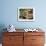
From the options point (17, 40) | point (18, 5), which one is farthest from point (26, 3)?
point (17, 40)

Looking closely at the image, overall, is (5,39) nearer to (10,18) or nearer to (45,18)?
(10,18)

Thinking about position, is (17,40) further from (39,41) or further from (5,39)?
(39,41)

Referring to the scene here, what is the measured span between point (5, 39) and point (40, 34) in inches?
39.4

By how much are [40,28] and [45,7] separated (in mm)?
695

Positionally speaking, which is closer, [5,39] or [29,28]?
[5,39]

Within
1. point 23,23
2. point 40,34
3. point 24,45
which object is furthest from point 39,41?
point 23,23

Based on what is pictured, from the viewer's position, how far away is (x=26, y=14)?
4227mm

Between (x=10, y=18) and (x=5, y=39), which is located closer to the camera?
(x=5, y=39)

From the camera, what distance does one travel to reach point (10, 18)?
166 inches

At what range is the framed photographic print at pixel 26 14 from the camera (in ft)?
13.8

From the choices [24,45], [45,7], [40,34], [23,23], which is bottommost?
[24,45]

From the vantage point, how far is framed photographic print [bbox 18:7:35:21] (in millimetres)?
4195

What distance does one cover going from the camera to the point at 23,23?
4.25 m

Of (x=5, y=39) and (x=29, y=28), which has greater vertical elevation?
(x=29, y=28)
